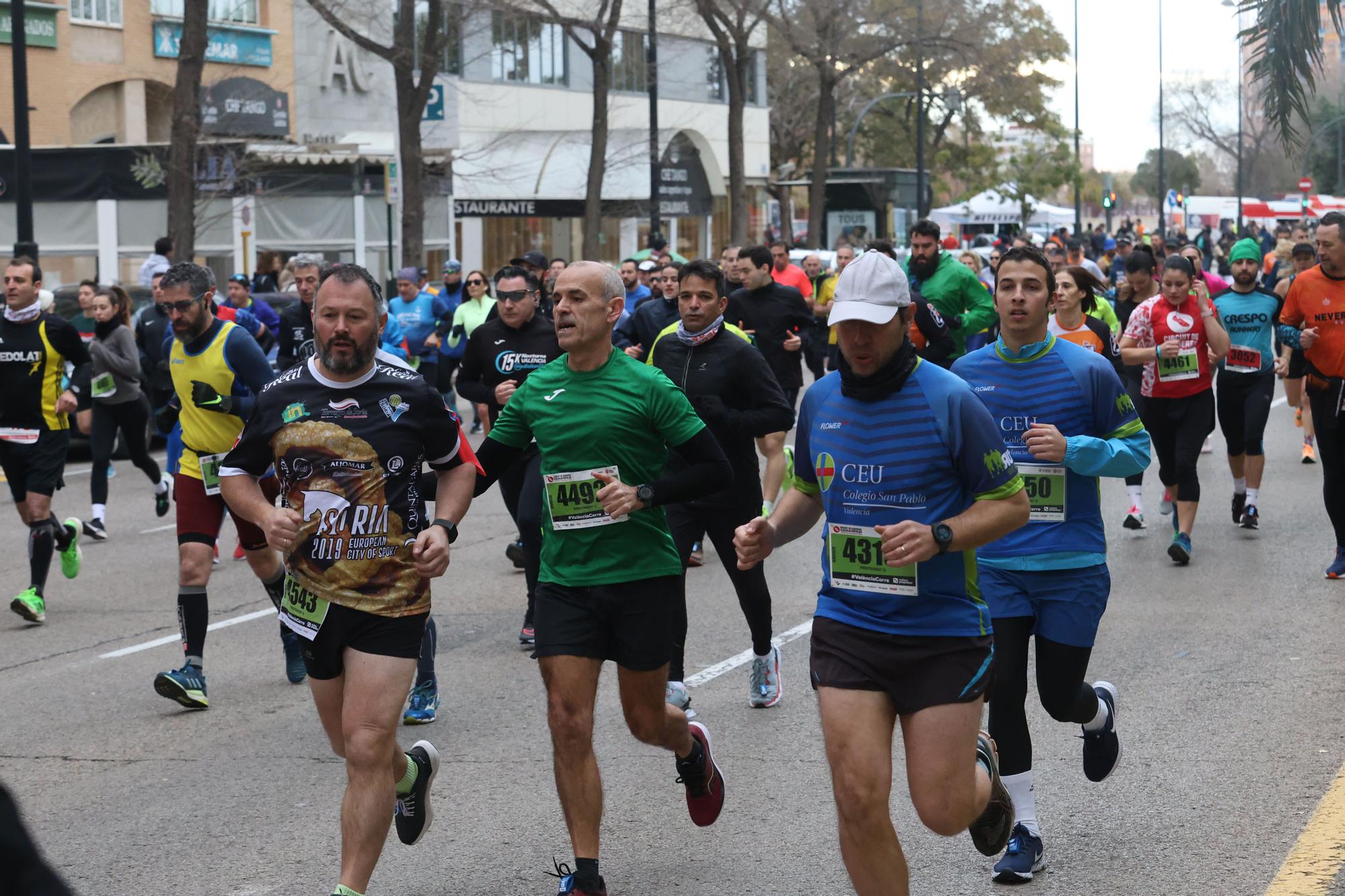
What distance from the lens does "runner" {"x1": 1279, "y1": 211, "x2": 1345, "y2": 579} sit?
967 cm

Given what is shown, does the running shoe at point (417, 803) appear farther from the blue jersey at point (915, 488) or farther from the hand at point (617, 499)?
the blue jersey at point (915, 488)

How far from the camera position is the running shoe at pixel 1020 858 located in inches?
197

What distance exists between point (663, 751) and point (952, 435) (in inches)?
113

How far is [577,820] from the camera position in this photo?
484cm

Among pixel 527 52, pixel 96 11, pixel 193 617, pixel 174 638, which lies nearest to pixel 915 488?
pixel 193 617

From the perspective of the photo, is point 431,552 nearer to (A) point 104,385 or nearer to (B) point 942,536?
(B) point 942,536

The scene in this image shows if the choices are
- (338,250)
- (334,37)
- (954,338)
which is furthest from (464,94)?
(954,338)

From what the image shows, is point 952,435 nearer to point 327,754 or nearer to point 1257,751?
point 1257,751

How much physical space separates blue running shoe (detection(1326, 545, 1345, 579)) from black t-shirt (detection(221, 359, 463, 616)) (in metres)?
6.87

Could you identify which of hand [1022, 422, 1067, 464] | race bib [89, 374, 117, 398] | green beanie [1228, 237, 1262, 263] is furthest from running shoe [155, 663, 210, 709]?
green beanie [1228, 237, 1262, 263]

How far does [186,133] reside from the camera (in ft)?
71.3

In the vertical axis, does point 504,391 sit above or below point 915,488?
above

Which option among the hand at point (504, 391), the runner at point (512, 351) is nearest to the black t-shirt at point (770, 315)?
the runner at point (512, 351)

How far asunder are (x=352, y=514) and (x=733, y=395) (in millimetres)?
2837
